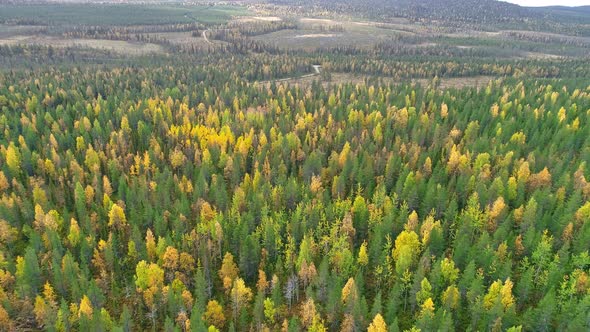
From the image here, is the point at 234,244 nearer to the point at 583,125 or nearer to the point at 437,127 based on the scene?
the point at 437,127

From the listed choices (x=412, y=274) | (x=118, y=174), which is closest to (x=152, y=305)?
(x=412, y=274)

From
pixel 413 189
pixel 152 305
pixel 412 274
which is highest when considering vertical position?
pixel 413 189

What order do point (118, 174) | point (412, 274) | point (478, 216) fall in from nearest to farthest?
point (412, 274)
point (478, 216)
point (118, 174)

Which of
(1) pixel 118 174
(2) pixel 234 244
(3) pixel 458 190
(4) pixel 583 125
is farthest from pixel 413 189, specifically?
(4) pixel 583 125

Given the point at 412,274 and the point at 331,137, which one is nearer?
the point at 412,274

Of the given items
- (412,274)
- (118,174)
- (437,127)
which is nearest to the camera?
(412,274)

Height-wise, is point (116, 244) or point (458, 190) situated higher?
point (458, 190)

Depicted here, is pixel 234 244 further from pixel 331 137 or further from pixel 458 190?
pixel 331 137
